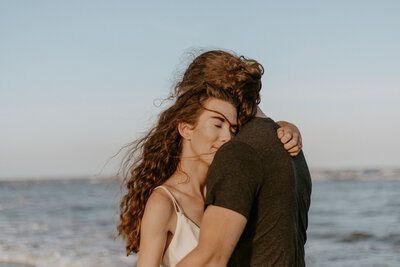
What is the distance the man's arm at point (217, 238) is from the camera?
1.99 metres

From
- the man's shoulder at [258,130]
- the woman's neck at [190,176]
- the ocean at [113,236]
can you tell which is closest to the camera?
the man's shoulder at [258,130]

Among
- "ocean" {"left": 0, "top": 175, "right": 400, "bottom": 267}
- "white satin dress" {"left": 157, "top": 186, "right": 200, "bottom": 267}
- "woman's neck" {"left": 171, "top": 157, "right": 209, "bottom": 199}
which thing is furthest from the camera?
"ocean" {"left": 0, "top": 175, "right": 400, "bottom": 267}

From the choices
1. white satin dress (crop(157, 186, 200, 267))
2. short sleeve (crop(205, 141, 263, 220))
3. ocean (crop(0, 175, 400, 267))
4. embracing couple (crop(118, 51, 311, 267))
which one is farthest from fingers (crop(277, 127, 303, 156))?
ocean (crop(0, 175, 400, 267))

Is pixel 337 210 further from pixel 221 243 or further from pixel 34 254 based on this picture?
pixel 221 243

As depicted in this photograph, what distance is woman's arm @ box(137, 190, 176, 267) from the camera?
2539 mm

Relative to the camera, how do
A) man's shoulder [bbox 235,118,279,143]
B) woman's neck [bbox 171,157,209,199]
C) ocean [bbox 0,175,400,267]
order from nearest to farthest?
man's shoulder [bbox 235,118,279,143] → woman's neck [bbox 171,157,209,199] → ocean [bbox 0,175,400,267]

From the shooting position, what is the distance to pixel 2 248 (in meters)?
12.8

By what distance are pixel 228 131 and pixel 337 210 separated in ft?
66.3

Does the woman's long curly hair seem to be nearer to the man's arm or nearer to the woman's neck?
the woman's neck

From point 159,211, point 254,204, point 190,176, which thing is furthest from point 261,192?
point 190,176

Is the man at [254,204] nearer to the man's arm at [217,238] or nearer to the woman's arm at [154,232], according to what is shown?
the man's arm at [217,238]

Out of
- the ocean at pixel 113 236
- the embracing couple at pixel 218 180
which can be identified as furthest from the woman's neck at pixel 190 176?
the ocean at pixel 113 236

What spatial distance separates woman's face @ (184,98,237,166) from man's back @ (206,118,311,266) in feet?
0.82

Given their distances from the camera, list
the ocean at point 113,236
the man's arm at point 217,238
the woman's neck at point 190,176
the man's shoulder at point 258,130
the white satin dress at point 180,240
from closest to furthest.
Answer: the man's arm at point 217,238 < the man's shoulder at point 258,130 < the white satin dress at point 180,240 < the woman's neck at point 190,176 < the ocean at point 113,236
